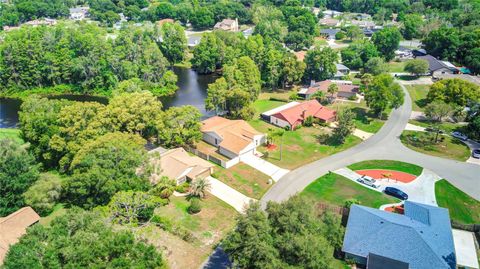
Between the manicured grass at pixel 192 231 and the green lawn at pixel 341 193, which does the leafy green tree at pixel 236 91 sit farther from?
the manicured grass at pixel 192 231

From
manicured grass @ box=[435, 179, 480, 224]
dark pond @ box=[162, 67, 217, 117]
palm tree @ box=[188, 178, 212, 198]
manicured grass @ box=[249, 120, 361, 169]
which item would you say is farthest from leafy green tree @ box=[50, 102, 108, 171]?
manicured grass @ box=[435, 179, 480, 224]

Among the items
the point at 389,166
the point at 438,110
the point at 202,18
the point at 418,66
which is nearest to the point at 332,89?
the point at 438,110

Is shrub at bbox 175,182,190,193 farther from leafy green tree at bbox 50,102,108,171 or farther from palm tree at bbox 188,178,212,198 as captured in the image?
leafy green tree at bbox 50,102,108,171

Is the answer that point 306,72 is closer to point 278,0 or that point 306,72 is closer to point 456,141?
point 456,141

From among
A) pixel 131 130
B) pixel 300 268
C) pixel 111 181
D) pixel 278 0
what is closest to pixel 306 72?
pixel 131 130

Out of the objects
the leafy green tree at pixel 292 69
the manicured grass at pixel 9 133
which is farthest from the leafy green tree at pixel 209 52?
the manicured grass at pixel 9 133

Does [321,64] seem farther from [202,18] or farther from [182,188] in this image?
[202,18]
